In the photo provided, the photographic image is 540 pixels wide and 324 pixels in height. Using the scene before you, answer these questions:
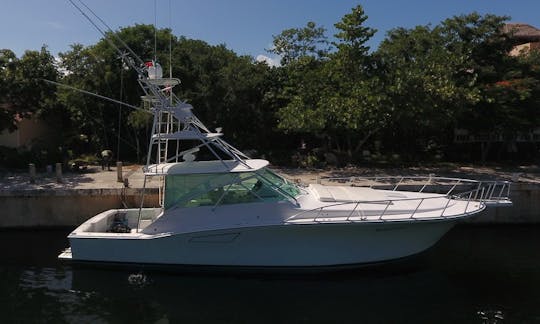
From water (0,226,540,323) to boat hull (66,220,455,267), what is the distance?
1.47ft

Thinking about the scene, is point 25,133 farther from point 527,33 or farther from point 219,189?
point 527,33

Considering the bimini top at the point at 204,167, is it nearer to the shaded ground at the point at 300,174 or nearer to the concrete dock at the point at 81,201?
the concrete dock at the point at 81,201

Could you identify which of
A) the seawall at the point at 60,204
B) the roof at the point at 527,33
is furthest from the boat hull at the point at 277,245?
the roof at the point at 527,33

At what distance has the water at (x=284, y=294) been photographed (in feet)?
24.9

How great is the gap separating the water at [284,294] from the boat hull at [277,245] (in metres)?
0.45

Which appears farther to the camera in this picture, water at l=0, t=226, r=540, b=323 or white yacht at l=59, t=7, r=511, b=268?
white yacht at l=59, t=7, r=511, b=268

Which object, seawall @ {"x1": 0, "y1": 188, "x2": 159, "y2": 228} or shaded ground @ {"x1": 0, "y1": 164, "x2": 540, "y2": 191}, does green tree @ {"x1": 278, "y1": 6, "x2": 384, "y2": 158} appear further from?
seawall @ {"x1": 0, "y1": 188, "x2": 159, "y2": 228}

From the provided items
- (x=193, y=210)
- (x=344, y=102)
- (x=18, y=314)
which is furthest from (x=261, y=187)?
(x=344, y=102)

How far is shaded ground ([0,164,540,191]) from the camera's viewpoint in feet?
47.1

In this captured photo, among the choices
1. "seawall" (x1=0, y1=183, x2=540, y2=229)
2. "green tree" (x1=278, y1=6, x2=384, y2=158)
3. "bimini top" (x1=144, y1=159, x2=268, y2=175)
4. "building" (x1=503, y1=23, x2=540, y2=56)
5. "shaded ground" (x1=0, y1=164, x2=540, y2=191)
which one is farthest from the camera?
"building" (x1=503, y1=23, x2=540, y2=56)

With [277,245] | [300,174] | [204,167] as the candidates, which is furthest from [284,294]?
[300,174]

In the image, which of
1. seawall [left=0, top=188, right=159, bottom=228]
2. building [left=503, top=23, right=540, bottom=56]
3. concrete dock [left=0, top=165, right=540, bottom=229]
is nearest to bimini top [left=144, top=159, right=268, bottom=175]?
concrete dock [left=0, top=165, right=540, bottom=229]

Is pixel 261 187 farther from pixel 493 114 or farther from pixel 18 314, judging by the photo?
pixel 493 114

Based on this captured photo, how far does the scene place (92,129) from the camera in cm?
2180
